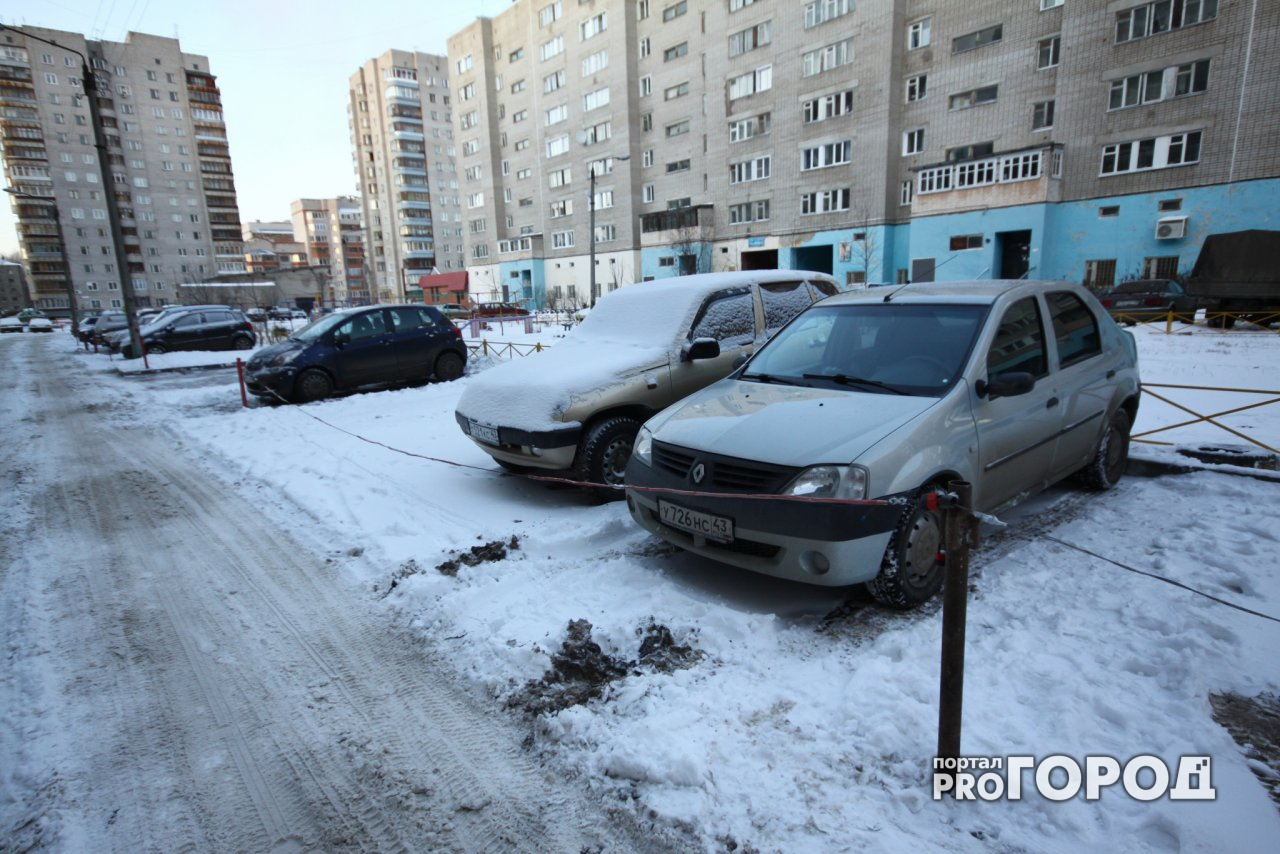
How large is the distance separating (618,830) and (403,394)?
1076 cm

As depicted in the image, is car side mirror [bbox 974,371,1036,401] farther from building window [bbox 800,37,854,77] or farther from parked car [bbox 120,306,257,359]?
building window [bbox 800,37,854,77]

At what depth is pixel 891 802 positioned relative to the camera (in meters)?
2.33

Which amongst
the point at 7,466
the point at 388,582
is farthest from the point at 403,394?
the point at 388,582

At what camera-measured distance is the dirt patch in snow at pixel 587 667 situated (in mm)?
3035

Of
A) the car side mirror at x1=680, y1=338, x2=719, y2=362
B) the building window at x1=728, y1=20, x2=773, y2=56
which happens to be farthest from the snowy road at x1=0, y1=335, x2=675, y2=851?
the building window at x1=728, y1=20, x2=773, y2=56

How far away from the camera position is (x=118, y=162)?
82500mm

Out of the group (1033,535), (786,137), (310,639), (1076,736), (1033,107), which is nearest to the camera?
(1076,736)

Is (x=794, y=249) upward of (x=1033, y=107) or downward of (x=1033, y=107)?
→ downward

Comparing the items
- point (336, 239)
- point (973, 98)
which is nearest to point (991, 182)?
point (973, 98)

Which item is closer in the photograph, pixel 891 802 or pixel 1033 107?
pixel 891 802

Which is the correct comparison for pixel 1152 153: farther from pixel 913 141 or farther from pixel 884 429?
pixel 884 429

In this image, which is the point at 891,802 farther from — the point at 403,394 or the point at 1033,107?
the point at 1033,107

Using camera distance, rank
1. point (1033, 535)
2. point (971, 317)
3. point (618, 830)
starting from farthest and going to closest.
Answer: point (1033, 535)
point (971, 317)
point (618, 830)

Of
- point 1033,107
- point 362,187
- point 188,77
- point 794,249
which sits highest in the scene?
point 188,77
